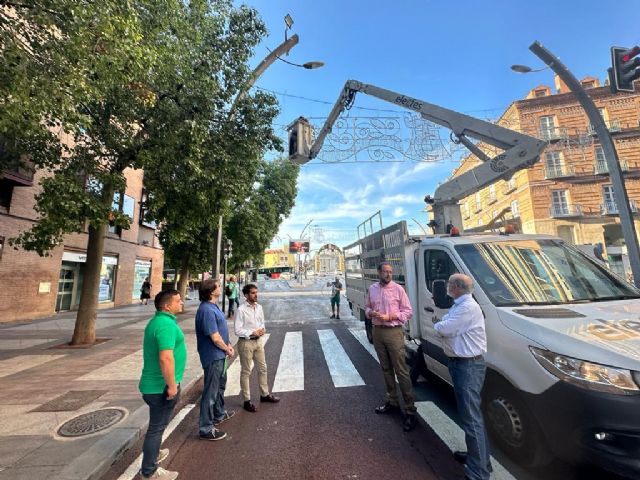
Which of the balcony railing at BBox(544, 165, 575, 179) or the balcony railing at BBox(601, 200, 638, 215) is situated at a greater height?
the balcony railing at BBox(544, 165, 575, 179)

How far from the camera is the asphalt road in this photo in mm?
3010

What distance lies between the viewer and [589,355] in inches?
97.7

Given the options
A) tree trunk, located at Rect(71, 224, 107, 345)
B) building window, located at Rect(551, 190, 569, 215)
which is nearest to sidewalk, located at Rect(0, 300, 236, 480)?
tree trunk, located at Rect(71, 224, 107, 345)

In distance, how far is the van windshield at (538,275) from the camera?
139 inches

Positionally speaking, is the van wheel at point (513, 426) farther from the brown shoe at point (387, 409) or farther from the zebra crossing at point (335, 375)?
the brown shoe at point (387, 409)

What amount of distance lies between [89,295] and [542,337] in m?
9.86

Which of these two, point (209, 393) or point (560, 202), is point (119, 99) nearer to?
point (209, 393)

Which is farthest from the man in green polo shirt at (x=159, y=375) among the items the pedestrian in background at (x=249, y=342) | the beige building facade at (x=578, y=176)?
the beige building facade at (x=578, y=176)

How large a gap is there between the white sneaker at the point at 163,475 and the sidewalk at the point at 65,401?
1.84 ft

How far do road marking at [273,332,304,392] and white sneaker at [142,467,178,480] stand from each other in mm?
2483

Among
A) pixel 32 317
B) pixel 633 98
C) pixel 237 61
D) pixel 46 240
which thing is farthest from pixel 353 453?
pixel 633 98

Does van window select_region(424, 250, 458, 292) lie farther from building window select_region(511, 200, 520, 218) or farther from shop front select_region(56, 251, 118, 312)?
building window select_region(511, 200, 520, 218)

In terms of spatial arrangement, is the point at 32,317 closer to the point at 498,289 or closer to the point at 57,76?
the point at 57,76

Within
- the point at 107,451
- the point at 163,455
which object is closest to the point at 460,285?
the point at 163,455
